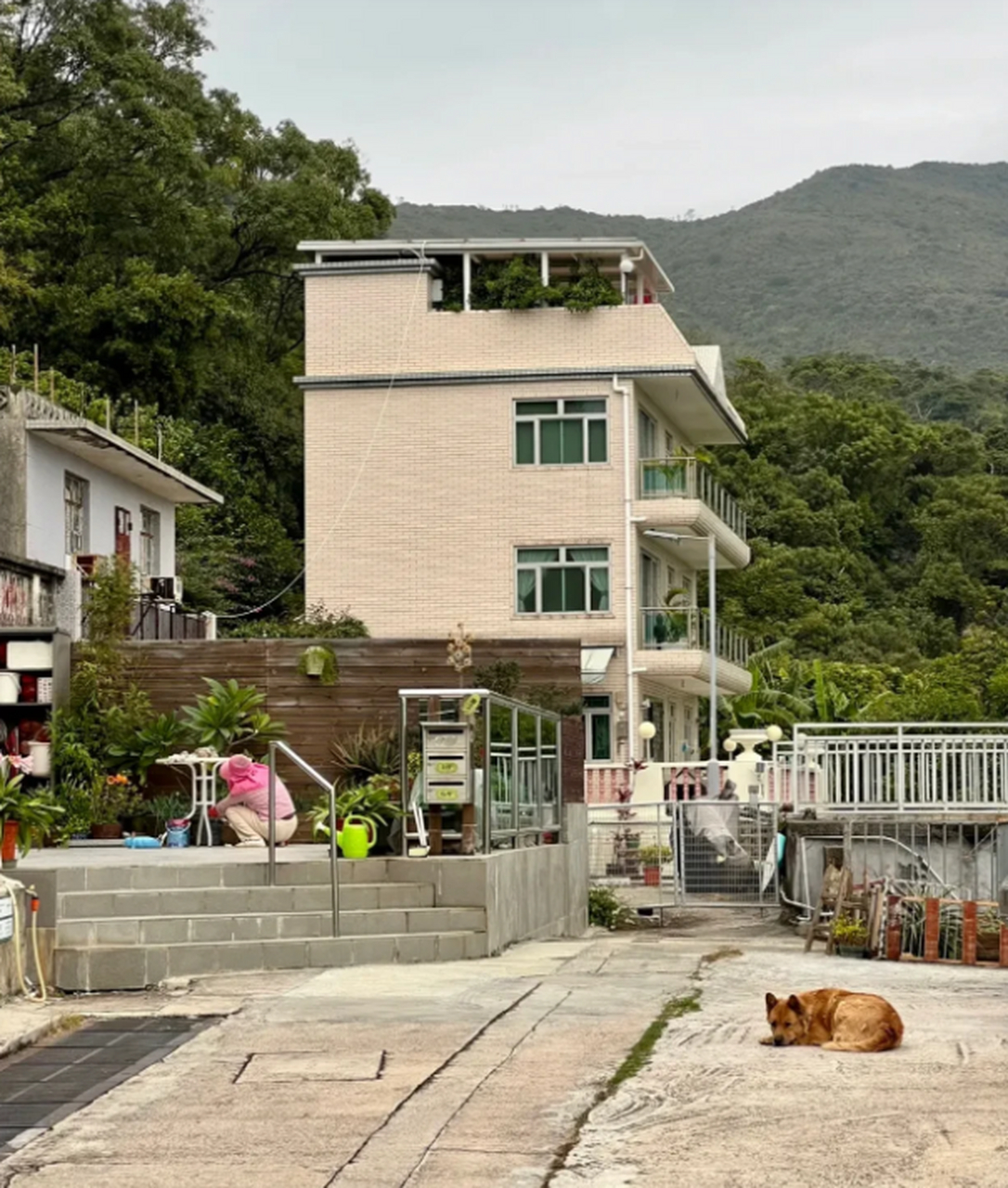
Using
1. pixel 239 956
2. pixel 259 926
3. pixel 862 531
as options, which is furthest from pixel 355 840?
pixel 862 531

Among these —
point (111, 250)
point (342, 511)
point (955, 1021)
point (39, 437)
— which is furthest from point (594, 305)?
point (955, 1021)

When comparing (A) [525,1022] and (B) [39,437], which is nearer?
(A) [525,1022]

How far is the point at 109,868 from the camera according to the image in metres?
17.1

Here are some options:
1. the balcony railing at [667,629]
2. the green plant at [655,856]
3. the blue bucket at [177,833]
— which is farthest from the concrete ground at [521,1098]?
the balcony railing at [667,629]

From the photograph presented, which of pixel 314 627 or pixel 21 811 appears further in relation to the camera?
pixel 314 627

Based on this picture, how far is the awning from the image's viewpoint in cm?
4122

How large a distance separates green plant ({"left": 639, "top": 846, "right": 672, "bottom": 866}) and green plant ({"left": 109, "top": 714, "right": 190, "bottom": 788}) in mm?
8719

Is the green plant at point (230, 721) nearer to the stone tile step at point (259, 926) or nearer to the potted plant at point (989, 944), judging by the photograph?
the stone tile step at point (259, 926)

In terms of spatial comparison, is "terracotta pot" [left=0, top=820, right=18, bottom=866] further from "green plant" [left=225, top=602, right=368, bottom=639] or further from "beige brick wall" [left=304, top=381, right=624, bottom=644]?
"beige brick wall" [left=304, top=381, right=624, bottom=644]

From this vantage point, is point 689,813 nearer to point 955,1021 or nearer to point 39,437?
point 39,437

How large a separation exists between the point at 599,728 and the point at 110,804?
64.8ft

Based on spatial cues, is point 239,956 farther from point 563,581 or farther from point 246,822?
point 563,581

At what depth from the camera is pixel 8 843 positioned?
58.7 ft

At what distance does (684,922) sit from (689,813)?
5.44ft
